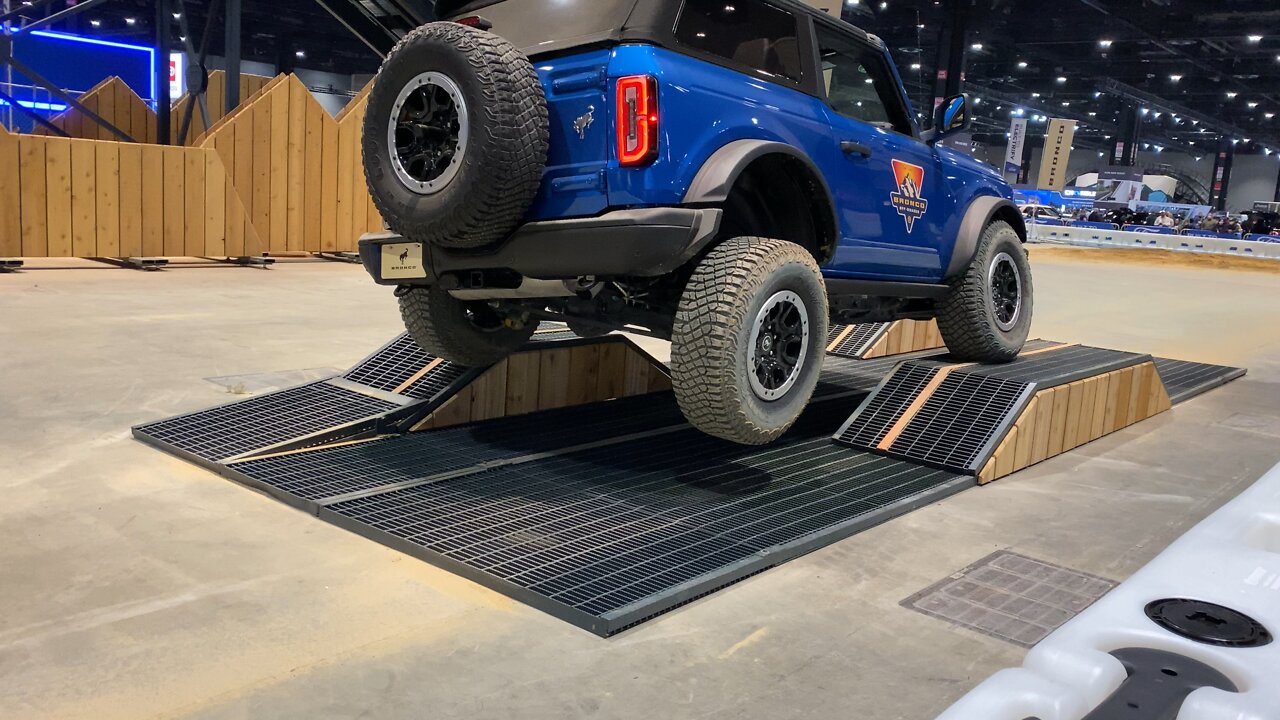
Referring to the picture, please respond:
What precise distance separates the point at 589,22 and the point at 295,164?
32.6 ft

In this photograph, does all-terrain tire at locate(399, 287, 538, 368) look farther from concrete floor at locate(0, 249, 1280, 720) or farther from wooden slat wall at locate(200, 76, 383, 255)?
wooden slat wall at locate(200, 76, 383, 255)

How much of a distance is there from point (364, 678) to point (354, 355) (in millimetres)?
4636

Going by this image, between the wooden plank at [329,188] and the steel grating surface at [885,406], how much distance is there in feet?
31.9

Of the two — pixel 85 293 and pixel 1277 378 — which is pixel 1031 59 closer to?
pixel 1277 378

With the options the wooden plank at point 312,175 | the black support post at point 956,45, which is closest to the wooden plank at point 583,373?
the wooden plank at point 312,175

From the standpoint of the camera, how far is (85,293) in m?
8.75

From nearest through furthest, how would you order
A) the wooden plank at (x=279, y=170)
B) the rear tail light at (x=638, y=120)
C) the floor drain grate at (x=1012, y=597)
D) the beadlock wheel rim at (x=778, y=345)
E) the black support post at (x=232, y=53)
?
1. the floor drain grate at (x=1012, y=597)
2. the rear tail light at (x=638, y=120)
3. the beadlock wheel rim at (x=778, y=345)
4. the wooden plank at (x=279, y=170)
5. the black support post at (x=232, y=53)

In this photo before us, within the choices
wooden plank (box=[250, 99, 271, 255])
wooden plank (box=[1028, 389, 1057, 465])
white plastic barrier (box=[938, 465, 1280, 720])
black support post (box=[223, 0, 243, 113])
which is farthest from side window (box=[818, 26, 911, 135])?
black support post (box=[223, 0, 243, 113])

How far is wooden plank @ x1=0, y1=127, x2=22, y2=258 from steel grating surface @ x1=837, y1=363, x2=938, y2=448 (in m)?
9.26

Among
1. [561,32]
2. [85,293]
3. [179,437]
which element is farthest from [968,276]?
→ [85,293]

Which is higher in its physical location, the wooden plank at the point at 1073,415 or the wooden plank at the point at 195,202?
the wooden plank at the point at 195,202

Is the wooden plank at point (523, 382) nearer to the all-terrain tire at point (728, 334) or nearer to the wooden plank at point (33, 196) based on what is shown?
the all-terrain tire at point (728, 334)

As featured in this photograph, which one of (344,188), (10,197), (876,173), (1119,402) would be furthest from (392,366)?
(344,188)

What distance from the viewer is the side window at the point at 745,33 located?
3.78 metres
